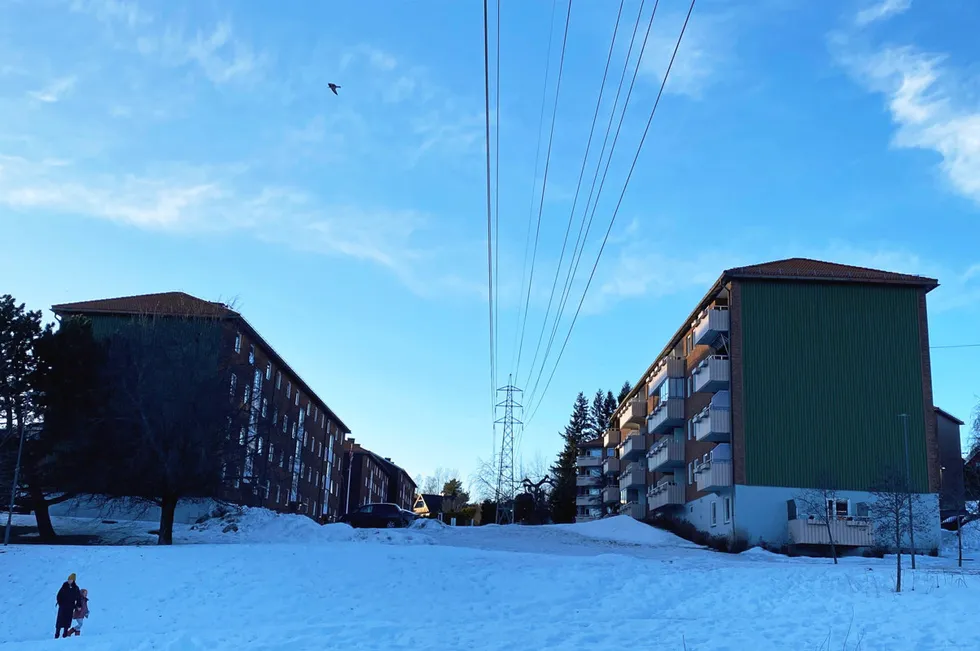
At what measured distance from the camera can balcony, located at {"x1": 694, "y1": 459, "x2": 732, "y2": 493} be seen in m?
41.4

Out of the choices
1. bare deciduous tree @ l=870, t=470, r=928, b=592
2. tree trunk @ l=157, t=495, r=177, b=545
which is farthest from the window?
tree trunk @ l=157, t=495, r=177, b=545

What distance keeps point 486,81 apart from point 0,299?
30893mm

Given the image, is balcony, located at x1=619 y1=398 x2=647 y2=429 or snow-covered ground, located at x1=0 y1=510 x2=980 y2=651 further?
balcony, located at x1=619 y1=398 x2=647 y2=429

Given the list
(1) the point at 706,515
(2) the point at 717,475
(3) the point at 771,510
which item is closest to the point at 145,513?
(2) the point at 717,475

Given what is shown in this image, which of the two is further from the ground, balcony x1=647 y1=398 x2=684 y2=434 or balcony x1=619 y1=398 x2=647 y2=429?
balcony x1=619 y1=398 x2=647 y2=429

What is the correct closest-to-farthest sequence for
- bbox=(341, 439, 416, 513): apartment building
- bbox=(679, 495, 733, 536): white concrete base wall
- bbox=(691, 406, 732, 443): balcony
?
bbox=(691, 406, 732, 443): balcony
bbox=(679, 495, 733, 536): white concrete base wall
bbox=(341, 439, 416, 513): apartment building

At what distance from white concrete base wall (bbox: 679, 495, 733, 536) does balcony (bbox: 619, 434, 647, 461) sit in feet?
44.8

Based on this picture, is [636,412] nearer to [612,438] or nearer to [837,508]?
[612,438]

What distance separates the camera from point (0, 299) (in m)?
37.8

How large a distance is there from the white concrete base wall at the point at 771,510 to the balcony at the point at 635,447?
Result: 24.2 m

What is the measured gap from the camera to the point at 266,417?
1617 inches

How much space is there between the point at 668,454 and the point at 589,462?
130ft

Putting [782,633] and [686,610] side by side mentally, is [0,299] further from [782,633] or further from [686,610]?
[782,633]

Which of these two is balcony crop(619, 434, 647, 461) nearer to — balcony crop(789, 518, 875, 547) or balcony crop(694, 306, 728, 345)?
balcony crop(694, 306, 728, 345)
